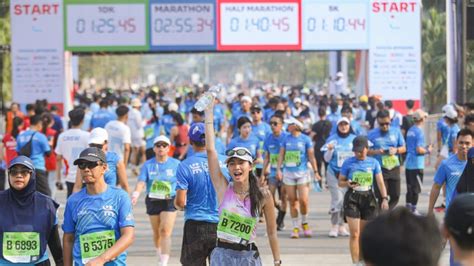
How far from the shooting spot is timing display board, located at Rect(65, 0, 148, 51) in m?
25.3

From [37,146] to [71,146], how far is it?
1.06 metres

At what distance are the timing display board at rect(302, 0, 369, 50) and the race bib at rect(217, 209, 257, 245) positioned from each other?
1786 cm

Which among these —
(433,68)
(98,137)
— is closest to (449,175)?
(98,137)

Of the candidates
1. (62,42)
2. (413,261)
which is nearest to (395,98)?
(62,42)

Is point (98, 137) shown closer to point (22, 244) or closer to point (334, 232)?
point (22, 244)

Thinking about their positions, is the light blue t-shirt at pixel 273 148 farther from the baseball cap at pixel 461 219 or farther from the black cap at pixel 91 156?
the baseball cap at pixel 461 219

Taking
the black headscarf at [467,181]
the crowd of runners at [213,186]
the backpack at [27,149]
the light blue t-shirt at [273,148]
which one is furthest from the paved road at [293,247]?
the black headscarf at [467,181]

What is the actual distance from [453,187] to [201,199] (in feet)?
7.13

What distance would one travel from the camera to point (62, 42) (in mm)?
25375

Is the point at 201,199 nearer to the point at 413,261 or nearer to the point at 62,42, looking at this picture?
the point at 413,261

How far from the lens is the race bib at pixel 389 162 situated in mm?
15195

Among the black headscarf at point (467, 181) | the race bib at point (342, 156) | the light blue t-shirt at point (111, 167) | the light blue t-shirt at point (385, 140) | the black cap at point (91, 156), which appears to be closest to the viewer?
the black cap at point (91, 156)

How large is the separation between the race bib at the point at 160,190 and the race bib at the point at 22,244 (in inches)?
192

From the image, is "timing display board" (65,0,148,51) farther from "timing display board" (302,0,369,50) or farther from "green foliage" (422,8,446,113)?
"green foliage" (422,8,446,113)
